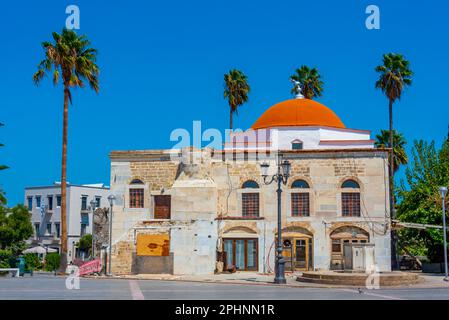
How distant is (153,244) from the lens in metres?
32.8

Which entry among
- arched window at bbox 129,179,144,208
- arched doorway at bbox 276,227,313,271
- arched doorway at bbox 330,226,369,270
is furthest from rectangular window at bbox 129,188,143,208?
arched doorway at bbox 330,226,369,270

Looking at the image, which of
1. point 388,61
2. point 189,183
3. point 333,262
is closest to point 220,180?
point 189,183

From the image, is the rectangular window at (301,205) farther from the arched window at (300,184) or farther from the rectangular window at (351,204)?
the rectangular window at (351,204)

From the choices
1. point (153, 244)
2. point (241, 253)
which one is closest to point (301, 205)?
point (241, 253)

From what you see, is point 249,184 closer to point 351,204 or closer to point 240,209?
point 240,209

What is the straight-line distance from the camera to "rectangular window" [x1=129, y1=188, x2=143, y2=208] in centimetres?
3447

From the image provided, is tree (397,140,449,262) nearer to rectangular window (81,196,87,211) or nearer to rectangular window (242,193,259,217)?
rectangular window (242,193,259,217)

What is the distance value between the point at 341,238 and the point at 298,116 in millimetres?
9946

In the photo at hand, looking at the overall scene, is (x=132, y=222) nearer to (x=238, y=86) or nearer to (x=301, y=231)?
(x=301, y=231)

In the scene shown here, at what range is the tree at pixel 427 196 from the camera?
33.9 meters

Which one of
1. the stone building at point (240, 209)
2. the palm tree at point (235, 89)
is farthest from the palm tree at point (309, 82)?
the stone building at point (240, 209)

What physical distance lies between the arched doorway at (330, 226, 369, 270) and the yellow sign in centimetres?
884

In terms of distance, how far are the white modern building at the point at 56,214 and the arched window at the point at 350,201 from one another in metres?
37.8
